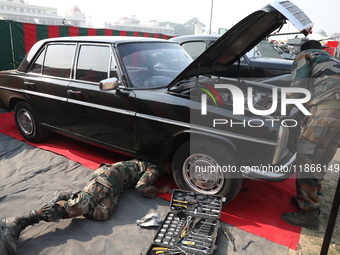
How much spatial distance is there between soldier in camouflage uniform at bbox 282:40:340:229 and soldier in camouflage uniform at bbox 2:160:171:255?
5.03 feet

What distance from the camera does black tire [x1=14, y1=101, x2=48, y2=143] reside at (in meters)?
4.62

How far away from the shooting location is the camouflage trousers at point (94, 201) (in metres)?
2.65

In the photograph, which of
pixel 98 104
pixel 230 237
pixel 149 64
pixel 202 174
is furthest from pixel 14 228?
pixel 149 64

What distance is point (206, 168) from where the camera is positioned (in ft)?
9.79

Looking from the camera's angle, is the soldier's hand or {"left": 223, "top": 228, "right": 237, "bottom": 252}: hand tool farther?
the soldier's hand

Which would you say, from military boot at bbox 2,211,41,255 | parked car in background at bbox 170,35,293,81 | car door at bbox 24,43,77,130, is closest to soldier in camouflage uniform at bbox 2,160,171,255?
military boot at bbox 2,211,41,255

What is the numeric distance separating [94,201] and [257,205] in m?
1.84

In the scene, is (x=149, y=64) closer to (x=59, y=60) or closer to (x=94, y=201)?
(x=59, y=60)

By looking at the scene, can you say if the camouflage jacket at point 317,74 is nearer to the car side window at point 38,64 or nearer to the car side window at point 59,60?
the car side window at point 59,60

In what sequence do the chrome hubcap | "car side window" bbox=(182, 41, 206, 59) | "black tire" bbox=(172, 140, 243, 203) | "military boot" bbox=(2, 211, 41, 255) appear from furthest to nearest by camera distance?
"car side window" bbox=(182, 41, 206, 59) < the chrome hubcap < "black tire" bbox=(172, 140, 243, 203) < "military boot" bbox=(2, 211, 41, 255)

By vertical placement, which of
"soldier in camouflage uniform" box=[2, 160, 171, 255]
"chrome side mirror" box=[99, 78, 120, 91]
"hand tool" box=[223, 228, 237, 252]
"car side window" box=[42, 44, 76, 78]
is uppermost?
"car side window" box=[42, 44, 76, 78]

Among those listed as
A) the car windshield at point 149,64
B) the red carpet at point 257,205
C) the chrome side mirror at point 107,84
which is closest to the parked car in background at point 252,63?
the car windshield at point 149,64

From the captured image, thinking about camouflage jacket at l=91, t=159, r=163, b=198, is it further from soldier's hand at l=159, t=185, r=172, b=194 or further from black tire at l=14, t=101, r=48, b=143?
black tire at l=14, t=101, r=48, b=143

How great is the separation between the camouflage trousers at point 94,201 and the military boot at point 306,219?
189 cm
